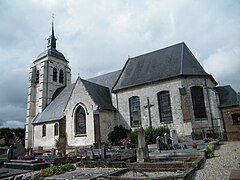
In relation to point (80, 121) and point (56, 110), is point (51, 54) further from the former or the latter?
point (80, 121)

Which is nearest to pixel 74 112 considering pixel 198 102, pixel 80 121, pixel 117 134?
pixel 80 121

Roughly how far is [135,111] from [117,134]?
3.01 metres

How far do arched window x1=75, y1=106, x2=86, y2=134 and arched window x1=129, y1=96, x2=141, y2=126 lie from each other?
498 cm

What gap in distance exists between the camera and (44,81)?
29656 mm

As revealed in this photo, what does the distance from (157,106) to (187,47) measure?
783 centimetres

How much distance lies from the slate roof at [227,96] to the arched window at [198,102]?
203 cm

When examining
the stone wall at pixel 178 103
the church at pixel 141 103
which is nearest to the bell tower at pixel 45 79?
the church at pixel 141 103

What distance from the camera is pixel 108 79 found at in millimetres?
24891

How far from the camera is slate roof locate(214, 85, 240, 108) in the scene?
1788 centimetres

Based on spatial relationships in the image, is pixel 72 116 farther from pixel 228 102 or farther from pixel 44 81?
pixel 228 102

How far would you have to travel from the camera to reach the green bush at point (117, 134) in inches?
743

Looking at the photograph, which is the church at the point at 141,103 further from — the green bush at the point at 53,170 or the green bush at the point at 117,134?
the green bush at the point at 53,170

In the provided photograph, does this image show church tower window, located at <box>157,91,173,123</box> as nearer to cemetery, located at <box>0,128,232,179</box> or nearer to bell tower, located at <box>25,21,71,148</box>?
cemetery, located at <box>0,128,232,179</box>

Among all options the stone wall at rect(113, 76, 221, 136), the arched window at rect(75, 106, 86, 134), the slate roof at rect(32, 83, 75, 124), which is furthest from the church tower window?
the slate roof at rect(32, 83, 75, 124)
